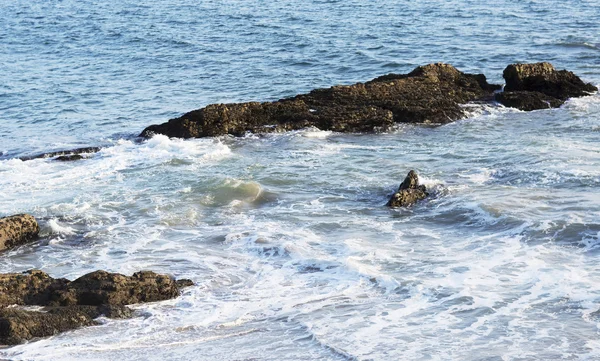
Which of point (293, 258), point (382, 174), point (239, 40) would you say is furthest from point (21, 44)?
point (293, 258)

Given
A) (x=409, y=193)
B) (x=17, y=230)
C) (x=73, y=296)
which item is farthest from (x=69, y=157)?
(x=73, y=296)

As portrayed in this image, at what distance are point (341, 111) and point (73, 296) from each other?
338 inches

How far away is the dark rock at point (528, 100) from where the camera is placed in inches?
683

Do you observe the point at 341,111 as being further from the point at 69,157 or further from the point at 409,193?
the point at 69,157

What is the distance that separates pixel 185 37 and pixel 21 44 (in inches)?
216

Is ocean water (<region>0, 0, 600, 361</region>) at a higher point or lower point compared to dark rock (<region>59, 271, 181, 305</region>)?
lower

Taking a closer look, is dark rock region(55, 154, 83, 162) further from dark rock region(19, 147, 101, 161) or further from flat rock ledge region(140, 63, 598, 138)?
flat rock ledge region(140, 63, 598, 138)

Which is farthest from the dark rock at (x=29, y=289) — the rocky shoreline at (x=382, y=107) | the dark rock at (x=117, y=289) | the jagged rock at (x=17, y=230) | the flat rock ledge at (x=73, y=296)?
the rocky shoreline at (x=382, y=107)

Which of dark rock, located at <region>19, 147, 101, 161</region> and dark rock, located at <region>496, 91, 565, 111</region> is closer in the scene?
dark rock, located at <region>19, 147, 101, 161</region>

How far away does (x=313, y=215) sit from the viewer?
39.9 feet

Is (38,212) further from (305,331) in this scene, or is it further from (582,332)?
(582,332)

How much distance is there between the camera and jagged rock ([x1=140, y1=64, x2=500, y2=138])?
16453 mm

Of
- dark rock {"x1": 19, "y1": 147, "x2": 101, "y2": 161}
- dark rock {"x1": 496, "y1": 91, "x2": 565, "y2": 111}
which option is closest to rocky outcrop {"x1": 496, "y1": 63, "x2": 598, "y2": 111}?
dark rock {"x1": 496, "y1": 91, "x2": 565, "y2": 111}

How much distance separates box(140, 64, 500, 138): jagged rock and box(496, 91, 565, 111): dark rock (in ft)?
2.03
